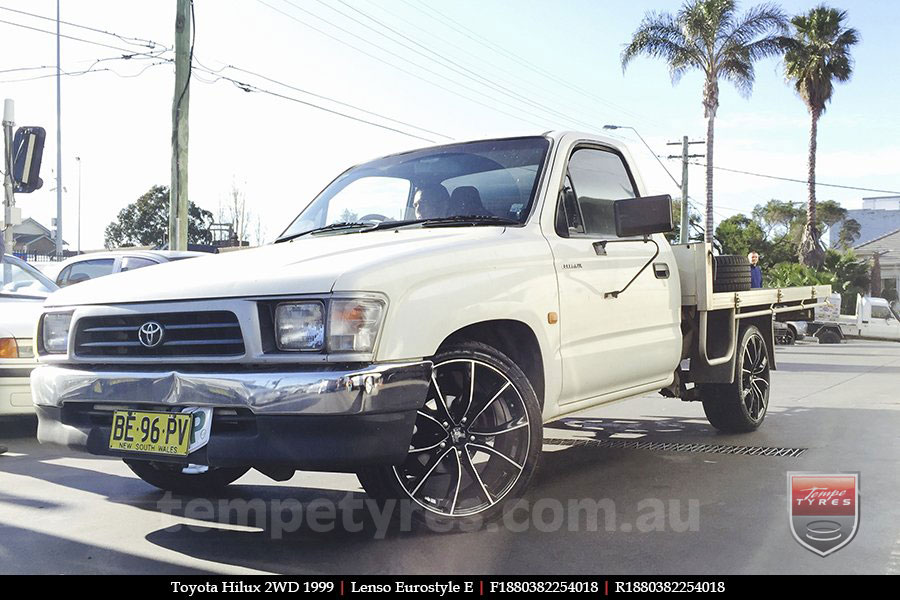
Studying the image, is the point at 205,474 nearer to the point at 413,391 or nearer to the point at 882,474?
the point at 413,391

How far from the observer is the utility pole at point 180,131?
13625mm

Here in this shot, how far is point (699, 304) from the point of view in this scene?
598 centimetres

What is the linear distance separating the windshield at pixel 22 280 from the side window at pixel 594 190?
5.01 metres

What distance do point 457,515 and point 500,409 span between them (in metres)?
0.52

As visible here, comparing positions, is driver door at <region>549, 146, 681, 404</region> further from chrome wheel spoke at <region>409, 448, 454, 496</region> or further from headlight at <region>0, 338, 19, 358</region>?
headlight at <region>0, 338, 19, 358</region>

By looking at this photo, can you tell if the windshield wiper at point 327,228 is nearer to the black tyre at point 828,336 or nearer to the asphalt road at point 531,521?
the asphalt road at point 531,521

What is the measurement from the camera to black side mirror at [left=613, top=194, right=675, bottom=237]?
4824 millimetres

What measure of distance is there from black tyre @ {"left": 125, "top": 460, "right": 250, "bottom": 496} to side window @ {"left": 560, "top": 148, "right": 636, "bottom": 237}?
228 cm

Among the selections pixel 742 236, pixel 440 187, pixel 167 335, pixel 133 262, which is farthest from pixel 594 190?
pixel 742 236

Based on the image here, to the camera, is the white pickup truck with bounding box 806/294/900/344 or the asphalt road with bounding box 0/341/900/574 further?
the white pickup truck with bounding box 806/294/900/344

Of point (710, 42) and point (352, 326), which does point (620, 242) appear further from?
point (710, 42)

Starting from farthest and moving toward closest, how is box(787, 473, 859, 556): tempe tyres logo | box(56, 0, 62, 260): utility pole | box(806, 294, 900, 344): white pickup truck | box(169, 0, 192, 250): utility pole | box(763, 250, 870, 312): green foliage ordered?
box(56, 0, 62, 260): utility pole → box(763, 250, 870, 312): green foliage → box(806, 294, 900, 344): white pickup truck → box(169, 0, 192, 250): utility pole → box(787, 473, 859, 556): tempe tyres logo

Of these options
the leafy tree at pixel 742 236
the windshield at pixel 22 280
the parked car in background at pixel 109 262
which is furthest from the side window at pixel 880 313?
the windshield at pixel 22 280

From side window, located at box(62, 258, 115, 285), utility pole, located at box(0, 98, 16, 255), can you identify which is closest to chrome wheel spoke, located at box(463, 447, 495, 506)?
utility pole, located at box(0, 98, 16, 255)
